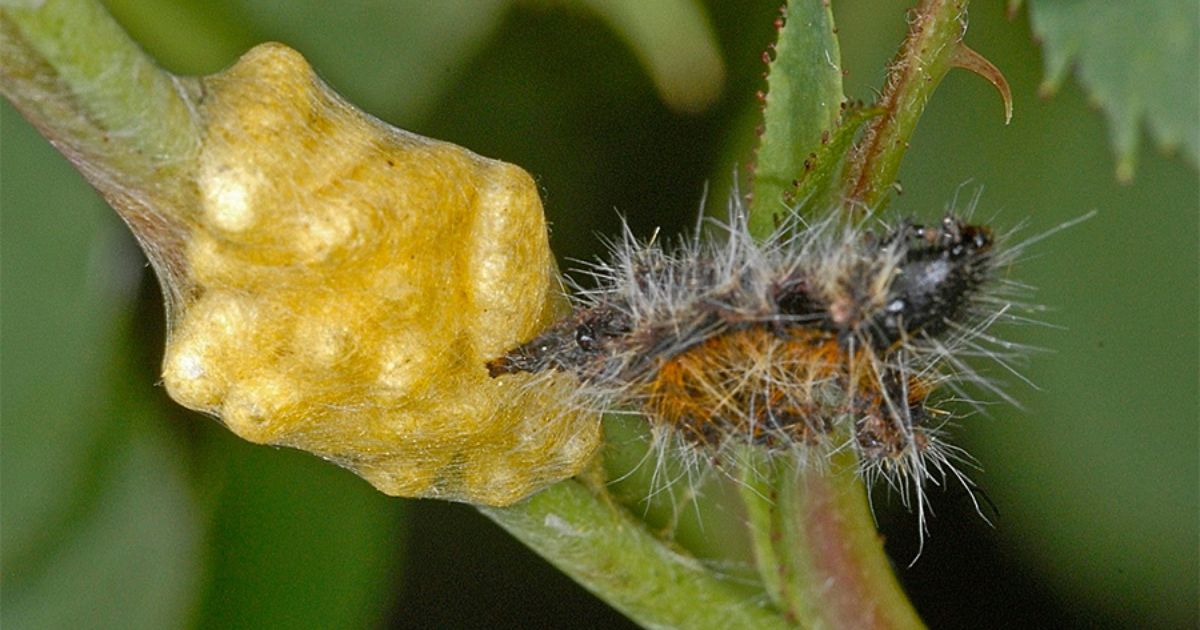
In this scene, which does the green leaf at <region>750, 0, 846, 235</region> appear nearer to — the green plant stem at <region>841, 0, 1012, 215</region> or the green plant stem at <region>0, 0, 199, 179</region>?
the green plant stem at <region>841, 0, 1012, 215</region>

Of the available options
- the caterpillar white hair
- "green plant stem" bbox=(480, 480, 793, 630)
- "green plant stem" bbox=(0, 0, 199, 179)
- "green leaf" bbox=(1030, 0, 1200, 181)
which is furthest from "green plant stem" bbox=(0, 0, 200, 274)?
"green leaf" bbox=(1030, 0, 1200, 181)

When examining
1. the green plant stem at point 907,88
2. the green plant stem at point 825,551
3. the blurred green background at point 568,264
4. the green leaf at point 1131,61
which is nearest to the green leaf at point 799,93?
the green plant stem at point 907,88

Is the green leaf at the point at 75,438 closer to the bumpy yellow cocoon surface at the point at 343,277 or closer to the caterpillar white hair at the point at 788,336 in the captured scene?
the bumpy yellow cocoon surface at the point at 343,277

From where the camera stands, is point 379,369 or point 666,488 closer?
point 379,369

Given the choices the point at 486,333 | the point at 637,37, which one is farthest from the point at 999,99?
the point at 486,333

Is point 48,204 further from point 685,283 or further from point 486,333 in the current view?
point 685,283

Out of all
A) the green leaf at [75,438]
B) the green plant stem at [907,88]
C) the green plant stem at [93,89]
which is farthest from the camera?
the green leaf at [75,438]

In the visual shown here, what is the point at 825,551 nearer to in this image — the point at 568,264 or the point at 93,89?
the point at 568,264

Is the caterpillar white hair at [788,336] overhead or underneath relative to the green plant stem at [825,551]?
overhead
